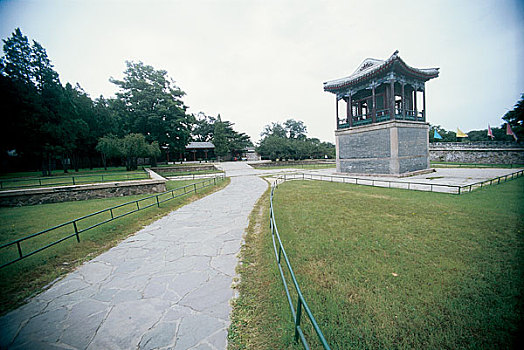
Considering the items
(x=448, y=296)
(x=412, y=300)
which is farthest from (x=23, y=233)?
(x=448, y=296)

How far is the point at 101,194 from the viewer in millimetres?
11148

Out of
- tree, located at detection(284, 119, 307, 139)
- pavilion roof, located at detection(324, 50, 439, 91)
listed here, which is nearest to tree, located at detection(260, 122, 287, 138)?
tree, located at detection(284, 119, 307, 139)

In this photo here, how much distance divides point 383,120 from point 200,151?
36.5 m

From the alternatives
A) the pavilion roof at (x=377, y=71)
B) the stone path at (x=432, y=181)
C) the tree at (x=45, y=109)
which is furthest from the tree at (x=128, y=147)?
the pavilion roof at (x=377, y=71)

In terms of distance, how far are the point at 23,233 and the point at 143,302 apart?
616cm

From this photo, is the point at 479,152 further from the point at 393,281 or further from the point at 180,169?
the point at 180,169

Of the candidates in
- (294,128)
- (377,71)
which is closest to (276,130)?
(294,128)

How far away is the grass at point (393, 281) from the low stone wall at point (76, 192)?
8.93 metres

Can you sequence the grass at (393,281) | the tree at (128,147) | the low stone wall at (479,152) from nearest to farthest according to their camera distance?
the grass at (393,281) < the tree at (128,147) < the low stone wall at (479,152)

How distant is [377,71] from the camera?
683 inches

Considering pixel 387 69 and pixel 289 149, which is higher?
pixel 387 69

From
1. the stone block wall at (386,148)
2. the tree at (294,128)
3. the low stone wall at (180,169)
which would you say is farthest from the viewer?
the tree at (294,128)

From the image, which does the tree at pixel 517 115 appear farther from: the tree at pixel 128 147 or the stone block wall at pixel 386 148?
the tree at pixel 128 147

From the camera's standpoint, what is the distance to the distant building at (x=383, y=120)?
17078 mm
